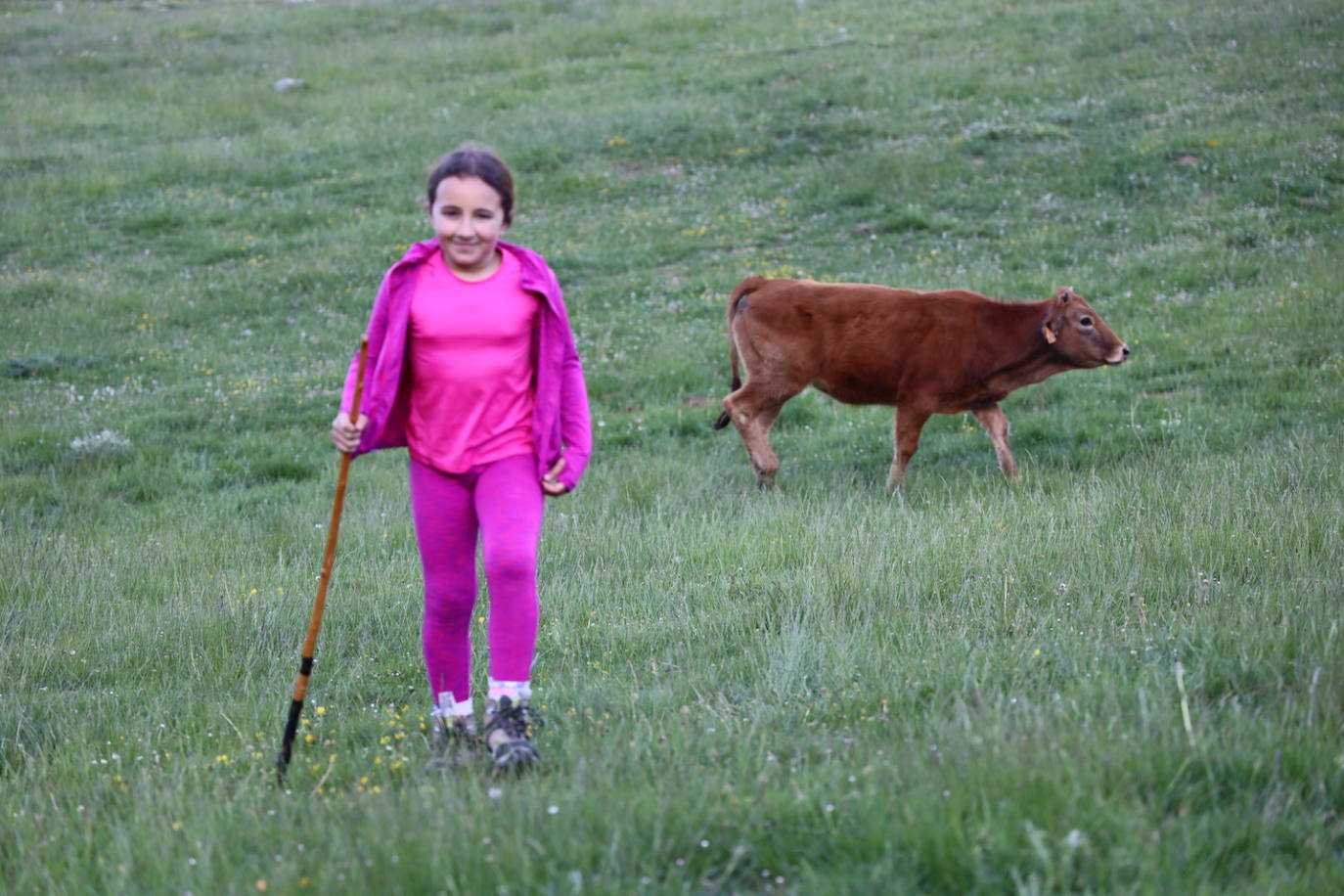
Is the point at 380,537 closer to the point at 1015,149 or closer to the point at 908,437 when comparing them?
the point at 908,437

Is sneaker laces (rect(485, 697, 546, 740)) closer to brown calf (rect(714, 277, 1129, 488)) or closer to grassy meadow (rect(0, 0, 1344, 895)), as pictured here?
grassy meadow (rect(0, 0, 1344, 895))

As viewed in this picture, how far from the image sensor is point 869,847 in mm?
2949

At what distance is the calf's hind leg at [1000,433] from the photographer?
Answer: 945 centimetres

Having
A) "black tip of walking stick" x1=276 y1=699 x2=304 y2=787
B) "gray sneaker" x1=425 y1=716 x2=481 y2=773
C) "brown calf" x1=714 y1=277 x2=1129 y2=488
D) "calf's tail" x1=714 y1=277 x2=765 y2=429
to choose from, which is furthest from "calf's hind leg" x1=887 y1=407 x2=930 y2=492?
"black tip of walking stick" x1=276 y1=699 x2=304 y2=787

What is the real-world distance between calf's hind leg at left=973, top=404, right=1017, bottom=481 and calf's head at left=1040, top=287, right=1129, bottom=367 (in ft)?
2.19

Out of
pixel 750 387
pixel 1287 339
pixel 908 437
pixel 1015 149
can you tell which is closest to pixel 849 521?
pixel 908 437

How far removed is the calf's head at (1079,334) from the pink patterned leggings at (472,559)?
251 inches

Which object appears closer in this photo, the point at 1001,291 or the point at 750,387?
the point at 750,387

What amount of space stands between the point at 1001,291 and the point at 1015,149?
6295 millimetres

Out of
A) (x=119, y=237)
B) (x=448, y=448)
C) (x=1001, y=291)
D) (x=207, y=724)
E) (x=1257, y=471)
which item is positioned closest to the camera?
(x=448, y=448)

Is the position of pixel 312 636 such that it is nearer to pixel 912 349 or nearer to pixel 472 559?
pixel 472 559

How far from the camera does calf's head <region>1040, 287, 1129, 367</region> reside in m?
9.58

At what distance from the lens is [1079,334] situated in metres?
9.60

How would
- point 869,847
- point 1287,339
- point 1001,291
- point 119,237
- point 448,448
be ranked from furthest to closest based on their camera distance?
1. point 119,237
2. point 1001,291
3. point 1287,339
4. point 448,448
5. point 869,847
